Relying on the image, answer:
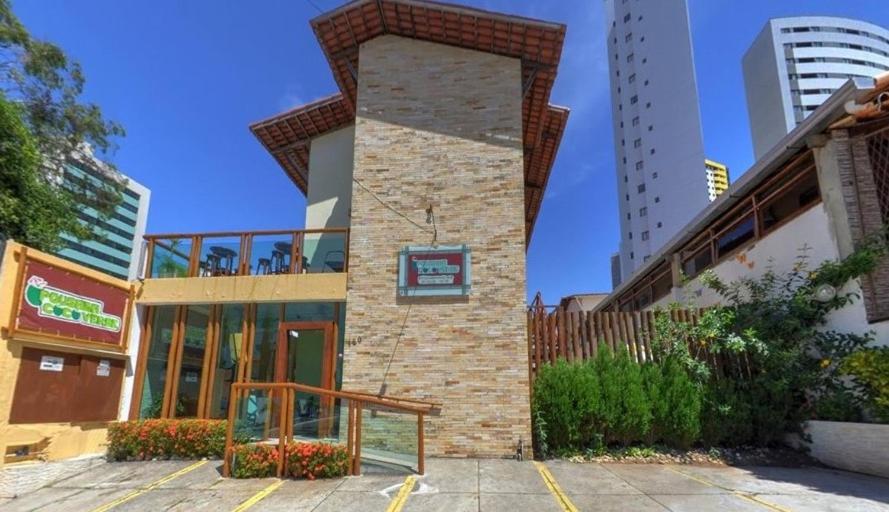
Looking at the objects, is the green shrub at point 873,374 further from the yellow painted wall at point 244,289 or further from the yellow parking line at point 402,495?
the yellow painted wall at point 244,289

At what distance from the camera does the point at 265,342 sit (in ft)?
33.5

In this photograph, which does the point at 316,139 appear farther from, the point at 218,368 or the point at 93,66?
the point at 93,66

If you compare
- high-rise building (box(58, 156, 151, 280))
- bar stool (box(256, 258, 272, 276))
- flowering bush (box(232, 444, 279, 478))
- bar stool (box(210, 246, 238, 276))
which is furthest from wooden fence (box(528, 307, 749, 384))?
high-rise building (box(58, 156, 151, 280))

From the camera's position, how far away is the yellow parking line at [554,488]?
230 inches

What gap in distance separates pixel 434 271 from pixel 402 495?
4168mm

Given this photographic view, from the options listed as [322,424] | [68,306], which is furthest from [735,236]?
[68,306]

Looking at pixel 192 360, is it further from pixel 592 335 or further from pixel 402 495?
pixel 592 335

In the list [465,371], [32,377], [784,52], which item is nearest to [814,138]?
[465,371]

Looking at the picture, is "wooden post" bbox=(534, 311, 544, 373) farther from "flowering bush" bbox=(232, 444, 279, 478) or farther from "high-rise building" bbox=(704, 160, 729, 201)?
"high-rise building" bbox=(704, 160, 729, 201)

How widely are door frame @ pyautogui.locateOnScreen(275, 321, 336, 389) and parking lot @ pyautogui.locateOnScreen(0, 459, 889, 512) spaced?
221 cm

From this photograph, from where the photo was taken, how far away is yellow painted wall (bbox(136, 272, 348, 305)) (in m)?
10.1

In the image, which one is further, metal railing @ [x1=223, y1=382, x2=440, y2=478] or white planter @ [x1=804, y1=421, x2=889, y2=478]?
metal railing @ [x1=223, y1=382, x2=440, y2=478]

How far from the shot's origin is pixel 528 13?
10.6m

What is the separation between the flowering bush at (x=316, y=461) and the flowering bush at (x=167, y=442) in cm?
209
